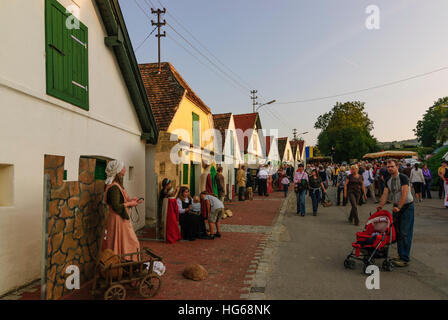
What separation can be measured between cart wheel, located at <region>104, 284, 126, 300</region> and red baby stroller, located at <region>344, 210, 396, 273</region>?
407cm

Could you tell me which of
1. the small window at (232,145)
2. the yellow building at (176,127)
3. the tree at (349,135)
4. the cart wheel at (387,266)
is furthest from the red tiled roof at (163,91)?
the tree at (349,135)

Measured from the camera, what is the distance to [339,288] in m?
4.89

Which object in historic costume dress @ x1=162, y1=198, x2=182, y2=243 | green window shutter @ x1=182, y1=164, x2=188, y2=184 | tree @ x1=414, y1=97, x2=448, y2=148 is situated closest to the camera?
historic costume dress @ x1=162, y1=198, x2=182, y2=243

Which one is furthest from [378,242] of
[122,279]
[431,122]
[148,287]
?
[431,122]

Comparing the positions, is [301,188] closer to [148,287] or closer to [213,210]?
[213,210]

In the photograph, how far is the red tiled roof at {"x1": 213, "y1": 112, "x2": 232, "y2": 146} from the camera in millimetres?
21188

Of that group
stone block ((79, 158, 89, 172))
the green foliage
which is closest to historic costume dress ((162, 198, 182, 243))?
stone block ((79, 158, 89, 172))

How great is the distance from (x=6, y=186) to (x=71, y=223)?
1.17 m

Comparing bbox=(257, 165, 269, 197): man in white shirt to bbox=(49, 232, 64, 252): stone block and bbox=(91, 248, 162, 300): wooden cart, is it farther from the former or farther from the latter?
bbox=(49, 232, 64, 252): stone block

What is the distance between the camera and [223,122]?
864 inches

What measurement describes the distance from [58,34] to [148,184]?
577 cm

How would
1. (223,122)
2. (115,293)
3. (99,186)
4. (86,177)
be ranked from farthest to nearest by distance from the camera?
(223,122)
(99,186)
(86,177)
(115,293)

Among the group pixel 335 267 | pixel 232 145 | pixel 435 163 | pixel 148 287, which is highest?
pixel 232 145
